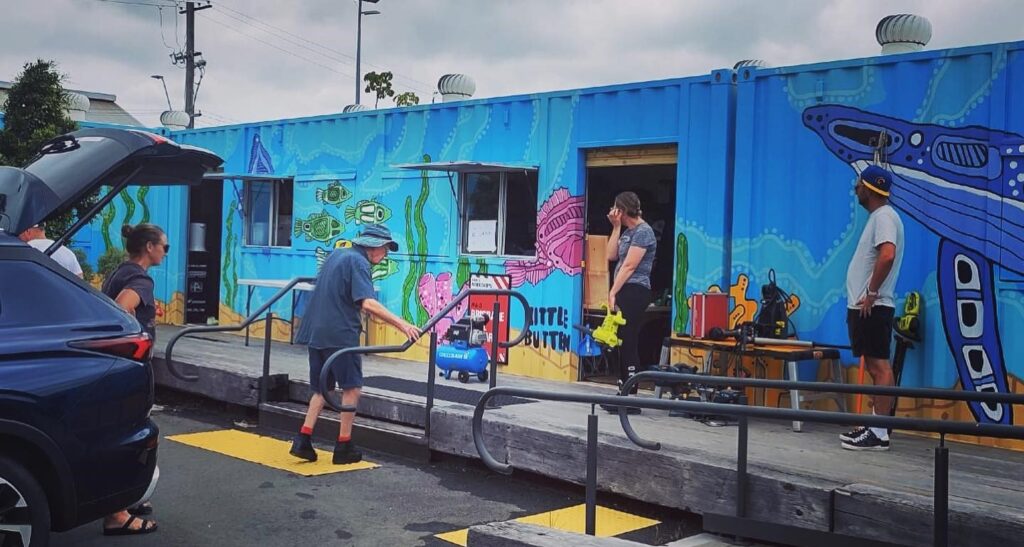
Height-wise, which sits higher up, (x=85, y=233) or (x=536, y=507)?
(x=85, y=233)

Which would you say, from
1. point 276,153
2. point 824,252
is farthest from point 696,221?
point 276,153

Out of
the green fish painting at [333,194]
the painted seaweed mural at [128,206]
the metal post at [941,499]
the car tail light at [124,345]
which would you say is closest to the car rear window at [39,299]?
the car tail light at [124,345]

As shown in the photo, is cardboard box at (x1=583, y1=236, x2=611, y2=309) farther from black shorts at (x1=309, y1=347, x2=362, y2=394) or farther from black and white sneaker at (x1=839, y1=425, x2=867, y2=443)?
black and white sneaker at (x1=839, y1=425, x2=867, y2=443)

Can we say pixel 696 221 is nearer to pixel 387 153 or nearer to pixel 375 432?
pixel 375 432

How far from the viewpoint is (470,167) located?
420 inches

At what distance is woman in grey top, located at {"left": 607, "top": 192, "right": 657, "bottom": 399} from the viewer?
7867 mm

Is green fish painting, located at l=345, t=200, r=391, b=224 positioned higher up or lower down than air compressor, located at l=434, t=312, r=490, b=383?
higher up

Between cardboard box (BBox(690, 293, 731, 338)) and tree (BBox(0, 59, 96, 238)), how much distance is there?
960 centimetres

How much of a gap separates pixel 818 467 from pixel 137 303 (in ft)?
15.1

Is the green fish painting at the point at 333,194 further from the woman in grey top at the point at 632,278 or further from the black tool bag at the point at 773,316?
the black tool bag at the point at 773,316

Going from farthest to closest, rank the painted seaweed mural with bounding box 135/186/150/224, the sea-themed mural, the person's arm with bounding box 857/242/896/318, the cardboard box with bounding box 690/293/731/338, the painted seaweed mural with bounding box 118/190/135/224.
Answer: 1. the painted seaweed mural with bounding box 118/190/135/224
2. the painted seaweed mural with bounding box 135/186/150/224
3. the cardboard box with bounding box 690/293/731/338
4. the sea-themed mural
5. the person's arm with bounding box 857/242/896/318

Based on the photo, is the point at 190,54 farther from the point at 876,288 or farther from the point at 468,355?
the point at 876,288

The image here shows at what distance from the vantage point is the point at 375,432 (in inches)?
328

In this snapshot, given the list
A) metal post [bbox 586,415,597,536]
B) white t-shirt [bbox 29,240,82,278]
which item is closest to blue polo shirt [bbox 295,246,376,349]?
white t-shirt [bbox 29,240,82,278]
